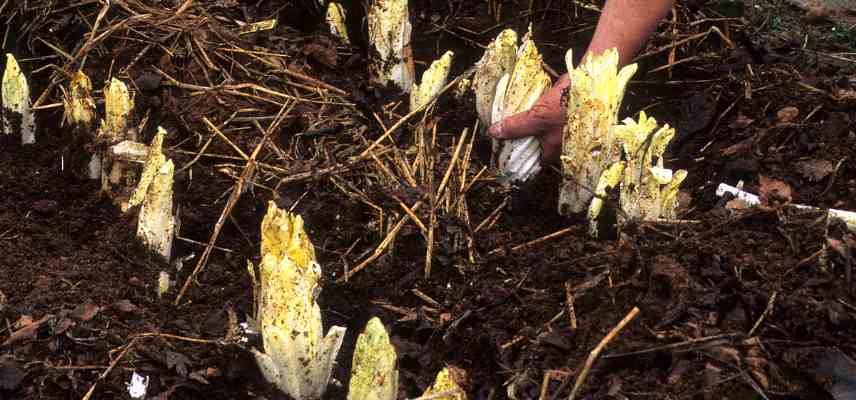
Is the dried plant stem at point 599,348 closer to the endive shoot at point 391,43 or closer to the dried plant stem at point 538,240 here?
the dried plant stem at point 538,240

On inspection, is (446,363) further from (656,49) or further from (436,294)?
(656,49)

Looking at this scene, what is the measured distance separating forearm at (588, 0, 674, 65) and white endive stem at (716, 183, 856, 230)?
0.53 meters

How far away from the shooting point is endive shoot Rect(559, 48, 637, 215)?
2.72m

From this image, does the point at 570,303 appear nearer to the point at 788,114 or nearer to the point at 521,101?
the point at 521,101

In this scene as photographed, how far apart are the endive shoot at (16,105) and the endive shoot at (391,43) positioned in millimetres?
1274

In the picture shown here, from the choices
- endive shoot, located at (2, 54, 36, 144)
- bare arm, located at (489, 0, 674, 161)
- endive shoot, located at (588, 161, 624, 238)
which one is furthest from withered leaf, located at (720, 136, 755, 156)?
endive shoot, located at (2, 54, 36, 144)

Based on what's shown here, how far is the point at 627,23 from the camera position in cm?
294

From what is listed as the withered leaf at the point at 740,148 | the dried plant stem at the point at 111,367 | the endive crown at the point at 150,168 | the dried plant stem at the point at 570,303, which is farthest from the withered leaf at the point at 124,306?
the withered leaf at the point at 740,148

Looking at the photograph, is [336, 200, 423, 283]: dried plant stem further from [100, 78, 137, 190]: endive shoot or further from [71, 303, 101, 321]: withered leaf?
[100, 78, 137, 190]: endive shoot

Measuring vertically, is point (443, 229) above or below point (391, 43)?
below

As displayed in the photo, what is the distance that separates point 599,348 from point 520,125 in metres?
1.08

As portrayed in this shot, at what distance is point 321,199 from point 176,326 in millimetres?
731

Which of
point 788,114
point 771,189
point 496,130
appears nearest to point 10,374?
point 496,130

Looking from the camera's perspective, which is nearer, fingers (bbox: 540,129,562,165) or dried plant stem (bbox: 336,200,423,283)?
dried plant stem (bbox: 336,200,423,283)
